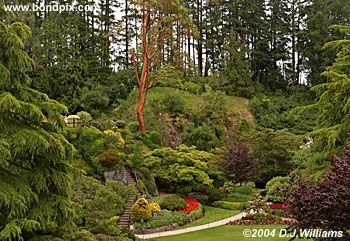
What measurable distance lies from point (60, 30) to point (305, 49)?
2364 centimetres

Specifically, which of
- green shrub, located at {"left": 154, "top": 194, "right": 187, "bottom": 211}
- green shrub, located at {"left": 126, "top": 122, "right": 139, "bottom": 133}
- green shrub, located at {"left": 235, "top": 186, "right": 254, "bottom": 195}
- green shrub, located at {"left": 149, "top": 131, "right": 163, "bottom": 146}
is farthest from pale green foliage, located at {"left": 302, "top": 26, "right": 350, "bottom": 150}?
green shrub, located at {"left": 126, "top": 122, "right": 139, "bottom": 133}

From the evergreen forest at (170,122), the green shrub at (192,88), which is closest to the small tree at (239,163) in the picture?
the evergreen forest at (170,122)

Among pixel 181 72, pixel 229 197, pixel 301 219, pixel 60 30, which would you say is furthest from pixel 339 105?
pixel 60 30

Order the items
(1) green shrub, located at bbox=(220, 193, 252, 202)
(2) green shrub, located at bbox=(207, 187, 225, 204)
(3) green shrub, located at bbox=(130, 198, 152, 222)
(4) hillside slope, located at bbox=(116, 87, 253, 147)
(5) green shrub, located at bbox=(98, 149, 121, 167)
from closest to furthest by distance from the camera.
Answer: (3) green shrub, located at bbox=(130, 198, 152, 222) < (5) green shrub, located at bbox=(98, 149, 121, 167) < (1) green shrub, located at bbox=(220, 193, 252, 202) < (2) green shrub, located at bbox=(207, 187, 225, 204) < (4) hillside slope, located at bbox=(116, 87, 253, 147)

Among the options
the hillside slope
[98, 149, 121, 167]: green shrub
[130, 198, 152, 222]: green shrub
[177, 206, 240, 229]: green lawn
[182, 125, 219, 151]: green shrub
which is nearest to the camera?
[130, 198, 152, 222]: green shrub

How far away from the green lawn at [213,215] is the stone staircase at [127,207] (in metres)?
2.51

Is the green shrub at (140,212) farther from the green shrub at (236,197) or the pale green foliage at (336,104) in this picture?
the pale green foliage at (336,104)

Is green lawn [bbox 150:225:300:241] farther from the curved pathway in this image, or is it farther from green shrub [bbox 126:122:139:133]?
green shrub [bbox 126:122:139:133]

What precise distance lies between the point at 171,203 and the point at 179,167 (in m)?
3.34

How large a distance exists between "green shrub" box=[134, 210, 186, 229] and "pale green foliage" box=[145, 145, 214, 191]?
3572 mm

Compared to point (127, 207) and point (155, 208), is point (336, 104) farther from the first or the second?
point (127, 207)

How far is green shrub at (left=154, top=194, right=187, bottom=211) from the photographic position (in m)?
22.5

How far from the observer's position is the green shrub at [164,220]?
1952 centimetres

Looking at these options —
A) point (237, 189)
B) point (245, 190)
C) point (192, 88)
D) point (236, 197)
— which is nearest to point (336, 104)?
point (236, 197)
